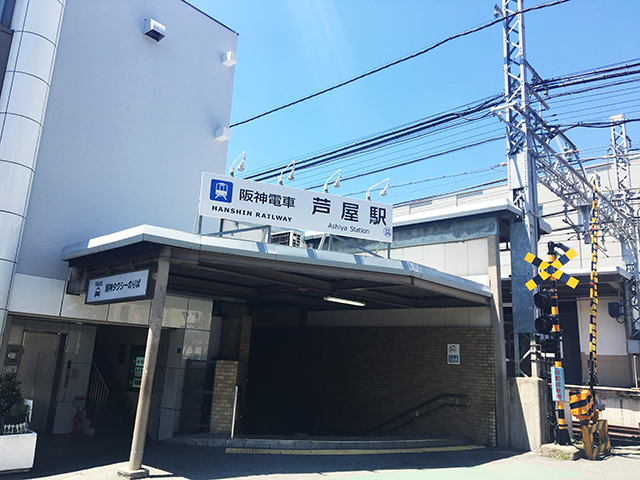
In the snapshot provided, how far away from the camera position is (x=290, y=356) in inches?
743

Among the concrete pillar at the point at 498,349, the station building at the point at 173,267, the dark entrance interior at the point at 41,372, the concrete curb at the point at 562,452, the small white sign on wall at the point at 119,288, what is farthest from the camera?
the dark entrance interior at the point at 41,372

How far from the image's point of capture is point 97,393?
48.2ft

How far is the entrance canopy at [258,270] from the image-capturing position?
914cm

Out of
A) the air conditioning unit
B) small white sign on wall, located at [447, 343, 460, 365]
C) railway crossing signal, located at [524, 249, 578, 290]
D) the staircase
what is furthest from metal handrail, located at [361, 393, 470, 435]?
the staircase

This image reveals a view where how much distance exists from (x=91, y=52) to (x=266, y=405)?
13.1m

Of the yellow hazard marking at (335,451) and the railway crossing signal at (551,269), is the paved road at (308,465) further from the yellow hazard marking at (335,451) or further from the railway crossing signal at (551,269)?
the railway crossing signal at (551,269)

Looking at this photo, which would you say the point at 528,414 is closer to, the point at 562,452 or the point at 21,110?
the point at 562,452

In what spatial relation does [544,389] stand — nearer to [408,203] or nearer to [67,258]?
[67,258]

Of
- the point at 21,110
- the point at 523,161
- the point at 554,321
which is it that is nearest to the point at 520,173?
the point at 523,161

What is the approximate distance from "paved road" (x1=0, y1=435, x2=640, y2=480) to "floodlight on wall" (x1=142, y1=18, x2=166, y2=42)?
33.7 ft

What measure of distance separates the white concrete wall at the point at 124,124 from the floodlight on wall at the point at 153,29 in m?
0.14

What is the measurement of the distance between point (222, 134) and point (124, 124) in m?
2.97

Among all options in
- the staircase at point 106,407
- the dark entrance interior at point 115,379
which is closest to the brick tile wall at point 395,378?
the dark entrance interior at point 115,379

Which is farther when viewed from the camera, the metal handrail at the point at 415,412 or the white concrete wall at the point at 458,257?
the white concrete wall at the point at 458,257
